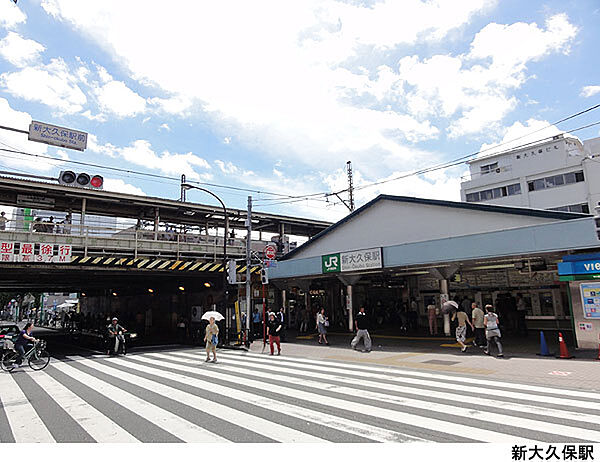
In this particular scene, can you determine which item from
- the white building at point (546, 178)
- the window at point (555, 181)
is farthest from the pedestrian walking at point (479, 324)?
the window at point (555, 181)

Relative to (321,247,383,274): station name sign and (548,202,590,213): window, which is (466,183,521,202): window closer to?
(548,202,590,213): window

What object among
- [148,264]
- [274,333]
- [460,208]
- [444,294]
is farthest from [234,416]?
[148,264]

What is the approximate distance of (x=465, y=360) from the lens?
13.0m

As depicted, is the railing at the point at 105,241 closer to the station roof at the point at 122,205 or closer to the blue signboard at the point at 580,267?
the station roof at the point at 122,205

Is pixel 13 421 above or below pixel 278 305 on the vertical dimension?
below

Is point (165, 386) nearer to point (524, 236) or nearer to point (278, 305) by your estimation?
point (524, 236)

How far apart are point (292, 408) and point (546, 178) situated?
132ft

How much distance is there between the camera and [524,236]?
13.8 meters

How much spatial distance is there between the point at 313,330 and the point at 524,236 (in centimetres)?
1607

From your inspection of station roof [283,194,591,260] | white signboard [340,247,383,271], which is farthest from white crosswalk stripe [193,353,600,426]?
station roof [283,194,591,260]

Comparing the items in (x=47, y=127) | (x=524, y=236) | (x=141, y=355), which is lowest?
(x=141, y=355)

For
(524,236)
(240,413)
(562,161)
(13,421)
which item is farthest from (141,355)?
(562,161)

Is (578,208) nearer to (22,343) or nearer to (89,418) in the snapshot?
(89,418)

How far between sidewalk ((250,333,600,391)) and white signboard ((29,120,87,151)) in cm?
1058
